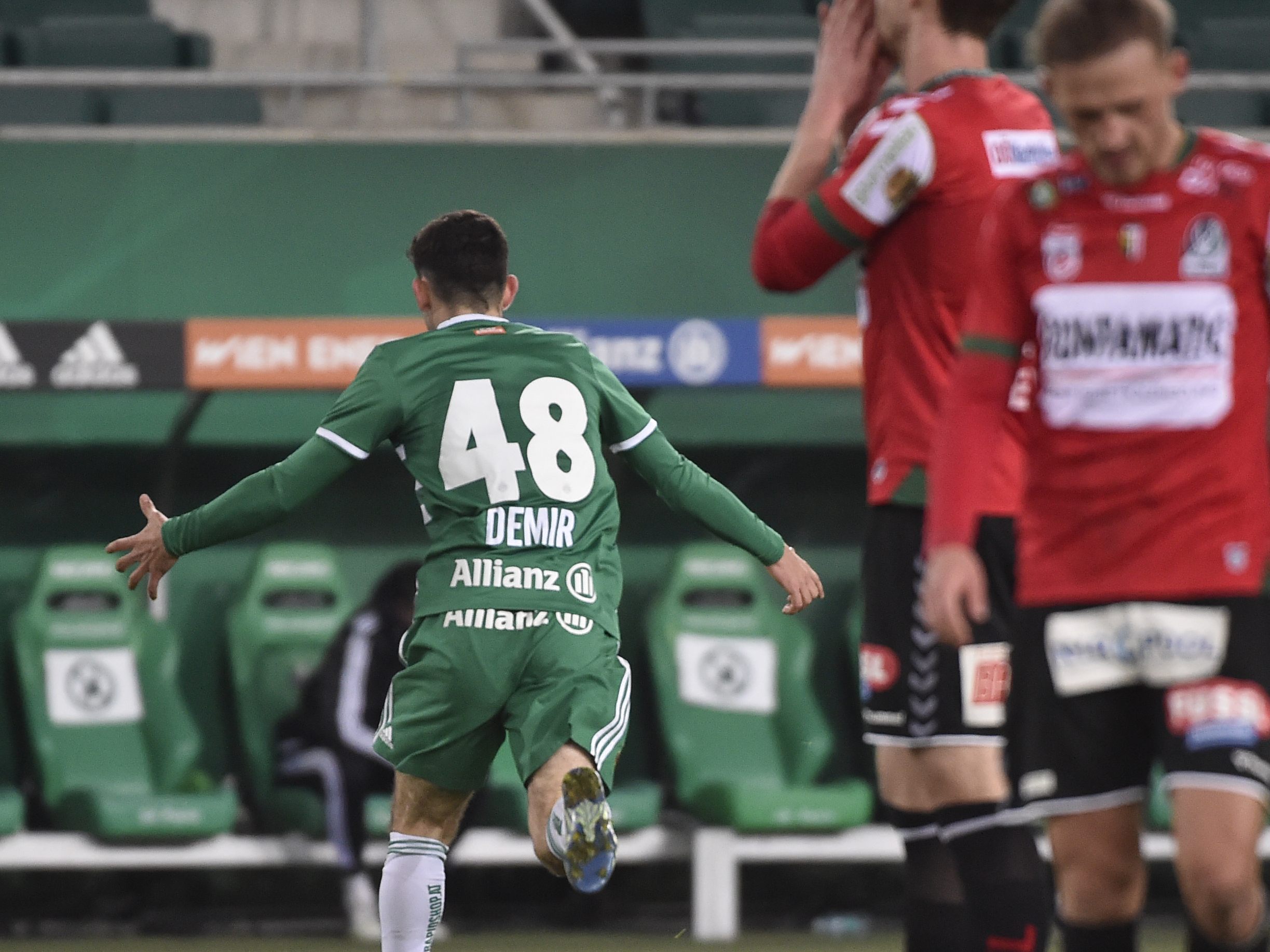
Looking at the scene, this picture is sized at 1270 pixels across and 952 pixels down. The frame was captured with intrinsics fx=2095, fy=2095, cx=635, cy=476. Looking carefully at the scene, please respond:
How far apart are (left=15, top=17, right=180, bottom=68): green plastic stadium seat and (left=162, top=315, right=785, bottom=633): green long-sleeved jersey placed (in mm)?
5319

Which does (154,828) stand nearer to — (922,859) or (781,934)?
(781,934)

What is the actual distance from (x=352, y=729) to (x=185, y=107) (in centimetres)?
310

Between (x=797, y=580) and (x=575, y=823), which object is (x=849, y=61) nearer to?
(x=797, y=580)

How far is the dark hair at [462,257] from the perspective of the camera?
14.8ft

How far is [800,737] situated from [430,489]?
3.73 meters

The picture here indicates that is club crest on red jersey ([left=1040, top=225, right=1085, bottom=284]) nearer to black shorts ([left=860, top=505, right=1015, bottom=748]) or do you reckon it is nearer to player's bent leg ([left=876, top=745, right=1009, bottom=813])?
black shorts ([left=860, top=505, right=1015, bottom=748])

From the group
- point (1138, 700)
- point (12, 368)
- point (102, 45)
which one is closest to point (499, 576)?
point (1138, 700)

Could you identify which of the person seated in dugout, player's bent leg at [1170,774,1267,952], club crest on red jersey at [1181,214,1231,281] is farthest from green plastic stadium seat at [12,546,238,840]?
club crest on red jersey at [1181,214,1231,281]

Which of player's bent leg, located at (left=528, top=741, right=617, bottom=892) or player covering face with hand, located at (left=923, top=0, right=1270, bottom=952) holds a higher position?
player covering face with hand, located at (left=923, top=0, right=1270, bottom=952)

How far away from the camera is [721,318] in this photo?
24.6ft

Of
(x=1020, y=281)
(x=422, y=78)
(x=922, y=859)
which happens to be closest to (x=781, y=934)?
(x=422, y=78)

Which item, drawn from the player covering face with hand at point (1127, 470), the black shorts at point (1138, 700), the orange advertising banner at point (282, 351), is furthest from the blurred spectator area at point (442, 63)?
the black shorts at point (1138, 700)

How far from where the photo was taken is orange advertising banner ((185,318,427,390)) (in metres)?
7.36

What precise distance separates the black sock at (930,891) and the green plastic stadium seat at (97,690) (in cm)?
434
